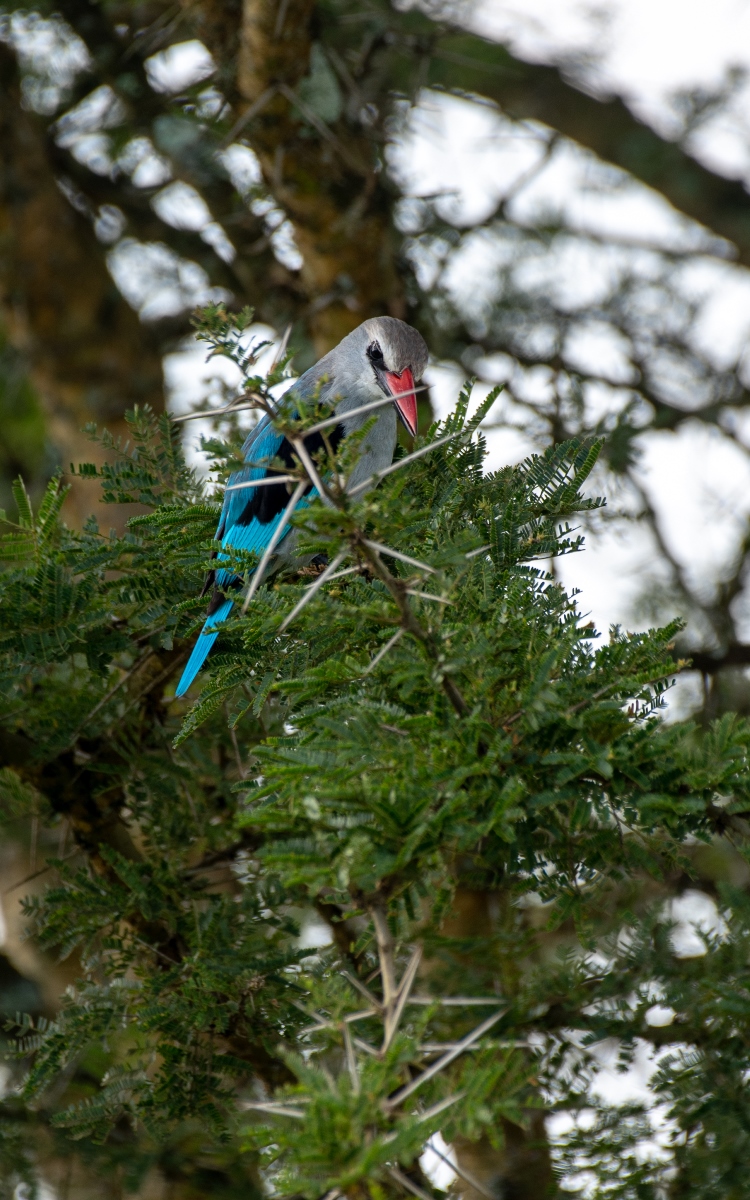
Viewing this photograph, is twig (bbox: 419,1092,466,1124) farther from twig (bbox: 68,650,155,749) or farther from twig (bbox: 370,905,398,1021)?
twig (bbox: 68,650,155,749)

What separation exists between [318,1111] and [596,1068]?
1.23 meters

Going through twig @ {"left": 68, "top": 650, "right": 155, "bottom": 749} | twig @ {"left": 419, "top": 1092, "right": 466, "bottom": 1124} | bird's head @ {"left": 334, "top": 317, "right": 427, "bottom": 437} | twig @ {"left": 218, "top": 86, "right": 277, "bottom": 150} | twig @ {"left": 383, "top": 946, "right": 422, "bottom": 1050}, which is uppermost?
twig @ {"left": 218, "top": 86, "right": 277, "bottom": 150}

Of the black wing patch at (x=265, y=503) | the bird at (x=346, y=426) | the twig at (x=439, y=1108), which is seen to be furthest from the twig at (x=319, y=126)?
the twig at (x=439, y=1108)

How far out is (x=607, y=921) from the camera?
8.48 feet

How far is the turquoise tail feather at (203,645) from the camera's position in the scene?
2029 mm

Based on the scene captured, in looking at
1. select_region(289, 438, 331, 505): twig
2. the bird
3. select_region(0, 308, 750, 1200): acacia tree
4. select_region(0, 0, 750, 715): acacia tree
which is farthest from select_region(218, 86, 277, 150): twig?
select_region(289, 438, 331, 505): twig

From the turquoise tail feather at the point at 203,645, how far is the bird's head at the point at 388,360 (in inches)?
46.5

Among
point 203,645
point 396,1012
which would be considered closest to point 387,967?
point 396,1012

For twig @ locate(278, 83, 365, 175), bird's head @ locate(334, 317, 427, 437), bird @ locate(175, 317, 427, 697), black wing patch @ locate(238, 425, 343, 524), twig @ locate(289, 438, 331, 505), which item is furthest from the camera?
twig @ locate(278, 83, 365, 175)

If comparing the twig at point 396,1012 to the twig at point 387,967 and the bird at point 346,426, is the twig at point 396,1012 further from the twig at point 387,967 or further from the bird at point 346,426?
the bird at point 346,426

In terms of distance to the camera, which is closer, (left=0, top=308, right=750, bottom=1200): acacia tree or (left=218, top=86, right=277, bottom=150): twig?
(left=0, top=308, right=750, bottom=1200): acacia tree

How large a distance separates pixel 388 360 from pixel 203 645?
144 centimetres

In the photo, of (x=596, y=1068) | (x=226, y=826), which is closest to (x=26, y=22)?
(x=226, y=826)

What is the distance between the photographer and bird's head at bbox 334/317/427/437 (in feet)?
10.7
